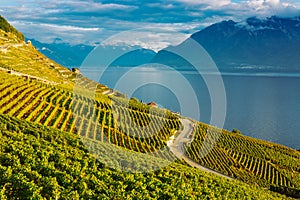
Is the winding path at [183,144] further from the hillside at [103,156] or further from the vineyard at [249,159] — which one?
the hillside at [103,156]

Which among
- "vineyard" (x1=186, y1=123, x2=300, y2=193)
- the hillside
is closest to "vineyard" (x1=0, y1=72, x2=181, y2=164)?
the hillside

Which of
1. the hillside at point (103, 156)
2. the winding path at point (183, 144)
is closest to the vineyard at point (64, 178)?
the hillside at point (103, 156)

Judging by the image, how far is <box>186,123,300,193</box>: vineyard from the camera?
66.1 meters

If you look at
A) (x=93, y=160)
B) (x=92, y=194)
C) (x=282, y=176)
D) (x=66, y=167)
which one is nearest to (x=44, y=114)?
(x=93, y=160)

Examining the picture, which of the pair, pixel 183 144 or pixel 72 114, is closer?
pixel 72 114

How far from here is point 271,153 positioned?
89.9 m

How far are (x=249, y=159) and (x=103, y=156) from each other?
192ft

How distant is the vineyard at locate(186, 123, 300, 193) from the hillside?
265mm

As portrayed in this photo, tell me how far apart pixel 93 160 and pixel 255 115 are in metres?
170

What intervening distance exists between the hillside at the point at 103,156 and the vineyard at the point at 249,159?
0.27m

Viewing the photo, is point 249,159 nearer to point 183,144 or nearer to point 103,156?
point 183,144

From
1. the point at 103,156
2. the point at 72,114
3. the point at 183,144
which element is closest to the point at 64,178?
the point at 103,156

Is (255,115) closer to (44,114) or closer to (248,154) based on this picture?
(248,154)

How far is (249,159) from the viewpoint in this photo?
264 feet
